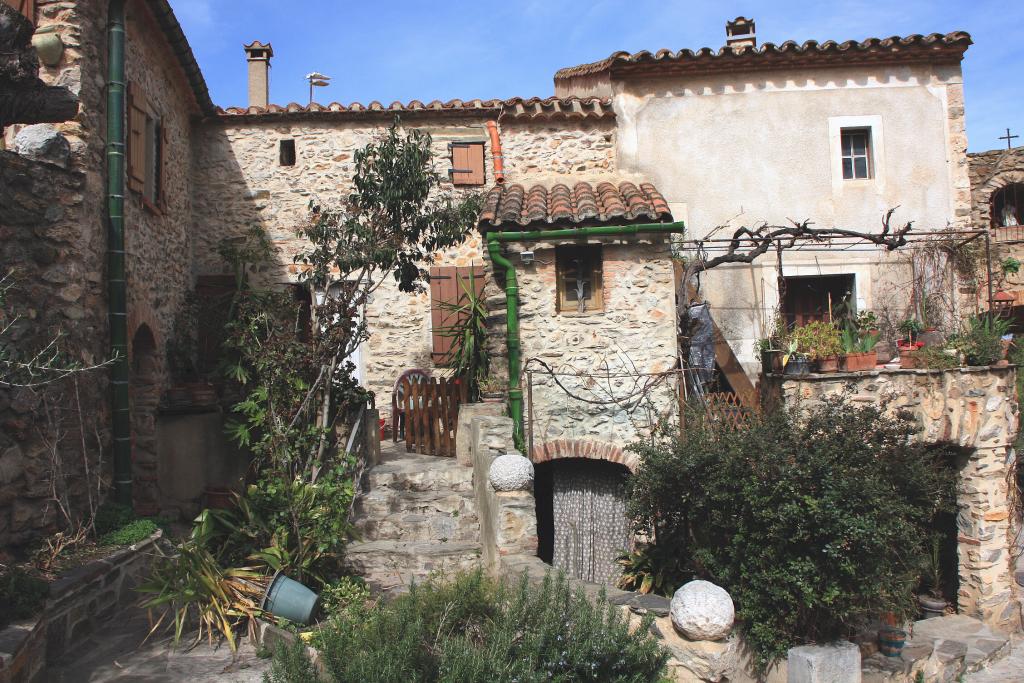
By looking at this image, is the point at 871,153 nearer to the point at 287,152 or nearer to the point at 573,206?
the point at 573,206

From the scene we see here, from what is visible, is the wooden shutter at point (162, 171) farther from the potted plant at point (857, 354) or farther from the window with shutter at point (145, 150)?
the potted plant at point (857, 354)

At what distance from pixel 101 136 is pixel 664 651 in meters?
7.34

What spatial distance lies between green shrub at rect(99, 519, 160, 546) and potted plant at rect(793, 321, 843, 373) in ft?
24.5

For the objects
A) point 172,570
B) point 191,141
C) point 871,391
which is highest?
point 191,141

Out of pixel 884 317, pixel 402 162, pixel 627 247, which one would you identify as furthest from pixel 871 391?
pixel 402 162

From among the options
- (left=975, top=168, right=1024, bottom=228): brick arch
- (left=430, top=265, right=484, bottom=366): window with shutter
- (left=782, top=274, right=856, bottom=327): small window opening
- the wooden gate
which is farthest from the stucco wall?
(left=975, top=168, right=1024, bottom=228): brick arch

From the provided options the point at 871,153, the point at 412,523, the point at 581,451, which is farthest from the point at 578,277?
the point at 871,153

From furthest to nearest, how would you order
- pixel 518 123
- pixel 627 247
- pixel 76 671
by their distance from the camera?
pixel 518 123
pixel 627 247
pixel 76 671

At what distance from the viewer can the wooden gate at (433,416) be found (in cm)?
994

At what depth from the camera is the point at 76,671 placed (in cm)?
509

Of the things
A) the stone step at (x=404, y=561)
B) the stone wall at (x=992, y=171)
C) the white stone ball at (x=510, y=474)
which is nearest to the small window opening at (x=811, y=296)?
the white stone ball at (x=510, y=474)

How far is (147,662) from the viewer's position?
17.3 feet

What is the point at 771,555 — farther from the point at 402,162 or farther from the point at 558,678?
the point at 402,162

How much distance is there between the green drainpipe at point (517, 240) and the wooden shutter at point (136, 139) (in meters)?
4.13
